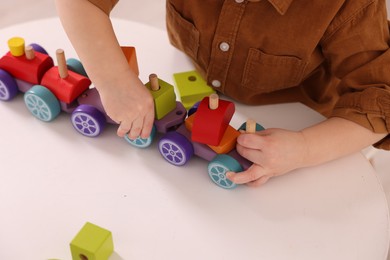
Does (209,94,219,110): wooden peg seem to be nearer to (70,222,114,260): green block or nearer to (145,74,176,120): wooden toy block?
(145,74,176,120): wooden toy block

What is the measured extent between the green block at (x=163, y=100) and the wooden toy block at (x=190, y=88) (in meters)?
0.06

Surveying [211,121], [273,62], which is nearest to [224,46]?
[273,62]

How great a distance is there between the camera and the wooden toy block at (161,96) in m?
0.63

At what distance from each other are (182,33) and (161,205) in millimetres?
292

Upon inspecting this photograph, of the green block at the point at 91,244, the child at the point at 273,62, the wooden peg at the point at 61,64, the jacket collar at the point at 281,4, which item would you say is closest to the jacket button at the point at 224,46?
the child at the point at 273,62

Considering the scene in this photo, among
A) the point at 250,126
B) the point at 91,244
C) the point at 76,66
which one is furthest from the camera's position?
the point at 76,66

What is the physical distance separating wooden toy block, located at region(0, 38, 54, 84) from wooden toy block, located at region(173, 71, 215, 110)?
0.18m

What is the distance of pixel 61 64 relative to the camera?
2.19 feet

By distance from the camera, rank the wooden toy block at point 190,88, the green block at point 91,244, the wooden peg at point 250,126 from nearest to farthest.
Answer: the green block at point 91,244 < the wooden peg at point 250,126 < the wooden toy block at point 190,88

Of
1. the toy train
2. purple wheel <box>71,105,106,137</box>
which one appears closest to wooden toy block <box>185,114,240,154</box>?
the toy train

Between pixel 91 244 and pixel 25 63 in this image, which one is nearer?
pixel 91 244

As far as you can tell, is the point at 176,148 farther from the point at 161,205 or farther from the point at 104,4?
the point at 104,4

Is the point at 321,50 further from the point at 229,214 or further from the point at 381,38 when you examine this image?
the point at 229,214

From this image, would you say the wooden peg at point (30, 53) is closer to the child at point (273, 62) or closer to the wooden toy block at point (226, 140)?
the child at point (273, 62)
